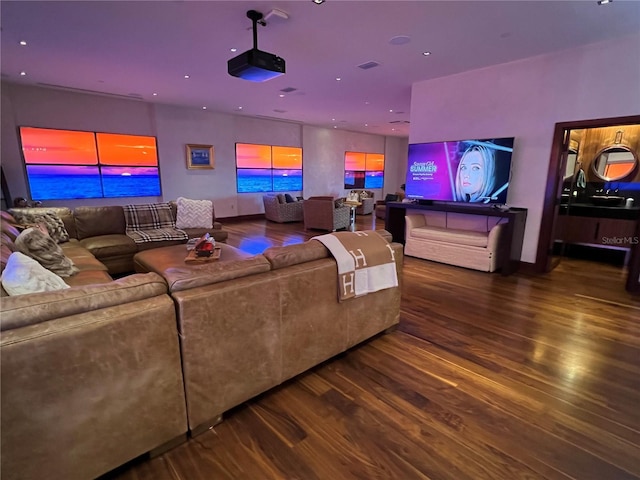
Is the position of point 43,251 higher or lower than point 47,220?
lower

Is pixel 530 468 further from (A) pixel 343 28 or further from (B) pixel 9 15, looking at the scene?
(B) pixel 9 15

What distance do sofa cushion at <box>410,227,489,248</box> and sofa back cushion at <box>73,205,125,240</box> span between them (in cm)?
456

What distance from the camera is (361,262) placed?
229 cm

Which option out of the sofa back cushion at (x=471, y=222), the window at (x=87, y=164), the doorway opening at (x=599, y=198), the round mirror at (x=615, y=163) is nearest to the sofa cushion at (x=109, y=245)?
the window at (x=87, y=164)

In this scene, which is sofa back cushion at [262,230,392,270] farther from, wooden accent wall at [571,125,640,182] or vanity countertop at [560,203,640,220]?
wooden accent wall at [571,125,640,182]

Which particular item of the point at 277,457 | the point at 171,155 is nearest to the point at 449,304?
the point at 277,457

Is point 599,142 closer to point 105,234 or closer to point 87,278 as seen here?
point 87,278

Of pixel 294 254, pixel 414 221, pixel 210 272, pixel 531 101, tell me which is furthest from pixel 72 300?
pixel 531 101

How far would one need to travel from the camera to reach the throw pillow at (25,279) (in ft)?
5.51

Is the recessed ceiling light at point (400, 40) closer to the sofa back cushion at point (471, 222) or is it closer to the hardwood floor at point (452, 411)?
the sofa back cushion at point (471, 222)

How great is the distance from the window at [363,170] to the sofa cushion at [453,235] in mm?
6975

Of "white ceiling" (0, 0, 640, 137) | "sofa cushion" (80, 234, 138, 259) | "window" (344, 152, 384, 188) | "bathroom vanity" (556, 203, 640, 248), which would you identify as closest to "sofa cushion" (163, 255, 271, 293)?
"white ceiling" (0, 0, 640, 137)

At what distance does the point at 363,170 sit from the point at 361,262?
10577 mm

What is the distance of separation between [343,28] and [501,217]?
3.26m
